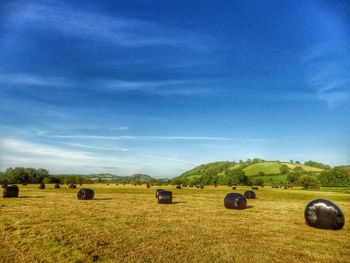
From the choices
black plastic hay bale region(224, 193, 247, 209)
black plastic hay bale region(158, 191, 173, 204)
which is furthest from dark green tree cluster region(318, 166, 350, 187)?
black plastic hay bale region(158, 191, 173, 204)

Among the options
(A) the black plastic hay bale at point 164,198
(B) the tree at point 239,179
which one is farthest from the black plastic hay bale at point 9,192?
(B) the tree at point 239,179

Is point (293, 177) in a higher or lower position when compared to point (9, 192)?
higher

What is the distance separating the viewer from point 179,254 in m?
9.10

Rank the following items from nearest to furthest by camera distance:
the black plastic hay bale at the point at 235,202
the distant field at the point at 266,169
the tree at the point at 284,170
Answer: the black plastic hay bale at the point at 235,202
the tree at the point at 284,170
the distant field at the point at 266,169

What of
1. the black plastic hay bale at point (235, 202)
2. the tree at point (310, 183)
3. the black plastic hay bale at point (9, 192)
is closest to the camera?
the black plastic hay bale at point (235, 202)

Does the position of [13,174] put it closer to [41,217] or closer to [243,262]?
[41,217]

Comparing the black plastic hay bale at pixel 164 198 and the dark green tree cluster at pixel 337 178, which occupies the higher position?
the dark green tree cluster at pixel 337 178

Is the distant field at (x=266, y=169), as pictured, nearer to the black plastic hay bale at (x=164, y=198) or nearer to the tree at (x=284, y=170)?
the tree at (x=284, y=170)

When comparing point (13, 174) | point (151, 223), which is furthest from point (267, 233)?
point (13, 174)

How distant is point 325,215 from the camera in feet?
46.7

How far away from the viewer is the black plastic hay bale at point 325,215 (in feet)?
46.2

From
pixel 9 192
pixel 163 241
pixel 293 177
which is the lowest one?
pixel 163 241

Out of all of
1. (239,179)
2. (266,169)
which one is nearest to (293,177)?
(239,179)

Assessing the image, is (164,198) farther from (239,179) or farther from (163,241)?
(239,179)
